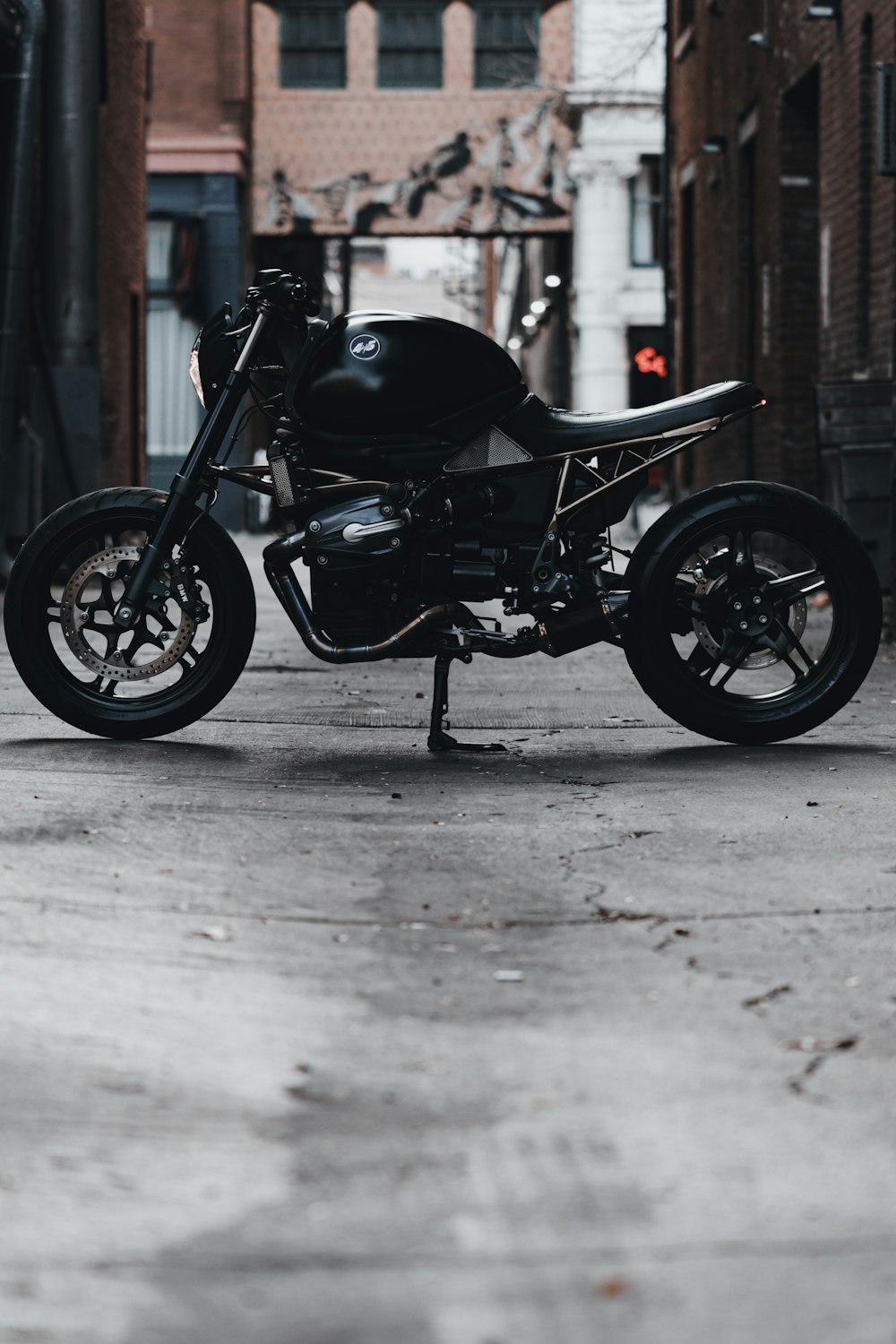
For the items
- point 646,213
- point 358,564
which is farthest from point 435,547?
point 646,213

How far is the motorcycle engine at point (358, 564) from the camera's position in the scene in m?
6.22

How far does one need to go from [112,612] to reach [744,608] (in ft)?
6.37

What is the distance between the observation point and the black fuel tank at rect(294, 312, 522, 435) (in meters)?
6.25

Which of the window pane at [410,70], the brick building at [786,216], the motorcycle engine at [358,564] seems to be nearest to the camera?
the motorcycle engine at [358,564]

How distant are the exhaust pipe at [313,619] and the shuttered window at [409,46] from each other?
28.3 m

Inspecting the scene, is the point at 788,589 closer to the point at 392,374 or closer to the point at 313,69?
the point at 392,374

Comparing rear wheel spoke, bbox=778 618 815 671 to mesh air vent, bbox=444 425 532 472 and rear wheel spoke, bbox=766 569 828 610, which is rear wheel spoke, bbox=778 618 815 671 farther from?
mesh air vent, bbox=444 425 532 472

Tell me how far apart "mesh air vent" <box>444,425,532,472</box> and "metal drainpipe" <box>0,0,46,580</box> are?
24.7 feet

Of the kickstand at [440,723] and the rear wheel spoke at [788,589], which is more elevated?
the rear wheel spoke at [788,589]

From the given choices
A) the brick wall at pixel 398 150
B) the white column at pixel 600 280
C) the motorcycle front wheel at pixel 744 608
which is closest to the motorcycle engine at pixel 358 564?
the motorcycle front wheel at pixel 744 608

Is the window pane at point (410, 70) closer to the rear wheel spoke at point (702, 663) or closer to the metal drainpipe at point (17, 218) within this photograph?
the metal drainpipe at point (17, 218)

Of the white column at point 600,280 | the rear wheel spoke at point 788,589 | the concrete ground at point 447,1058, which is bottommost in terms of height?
the concrete ground at point 447,1058

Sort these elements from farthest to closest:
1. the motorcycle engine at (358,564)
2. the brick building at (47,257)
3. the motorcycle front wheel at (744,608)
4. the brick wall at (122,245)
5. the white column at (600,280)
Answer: the white column at (600,280) < the brick wall at (122,245) < the brick building at (47,257) < the motorcycle front wheel at (744,608) < the motorcycle engine at (358,564)

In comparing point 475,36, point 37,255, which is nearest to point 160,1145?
point 37,255
